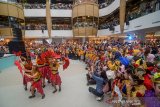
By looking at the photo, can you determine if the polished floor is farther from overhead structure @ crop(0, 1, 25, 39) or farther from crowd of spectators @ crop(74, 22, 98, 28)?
crowd of spectators @ crop(74, 22, 98, 28)

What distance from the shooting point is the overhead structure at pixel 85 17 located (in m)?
21.9

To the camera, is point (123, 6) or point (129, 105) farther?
point (123, 6)

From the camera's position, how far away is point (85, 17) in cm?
2253

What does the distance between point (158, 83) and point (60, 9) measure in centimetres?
2303

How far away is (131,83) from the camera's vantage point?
3492mm

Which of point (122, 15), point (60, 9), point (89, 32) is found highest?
point (60, 9)

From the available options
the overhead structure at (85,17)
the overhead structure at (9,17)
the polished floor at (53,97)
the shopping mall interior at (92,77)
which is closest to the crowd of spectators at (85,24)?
the overhead structure at (85,17)

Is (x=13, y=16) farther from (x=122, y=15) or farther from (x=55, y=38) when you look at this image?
(x=122, y=15)

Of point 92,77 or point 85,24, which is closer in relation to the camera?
point 92,77

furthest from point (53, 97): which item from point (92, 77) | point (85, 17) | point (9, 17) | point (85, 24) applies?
point (9, 17)

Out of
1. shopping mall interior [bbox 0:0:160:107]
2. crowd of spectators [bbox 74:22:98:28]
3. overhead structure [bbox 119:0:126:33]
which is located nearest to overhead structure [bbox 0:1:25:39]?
crowd of spectators [bbox 74:22:98:28]

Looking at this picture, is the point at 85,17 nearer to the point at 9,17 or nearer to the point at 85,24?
the point at 85,24

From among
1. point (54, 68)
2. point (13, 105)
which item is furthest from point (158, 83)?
point (13, 105)

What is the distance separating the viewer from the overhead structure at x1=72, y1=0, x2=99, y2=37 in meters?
21.9
